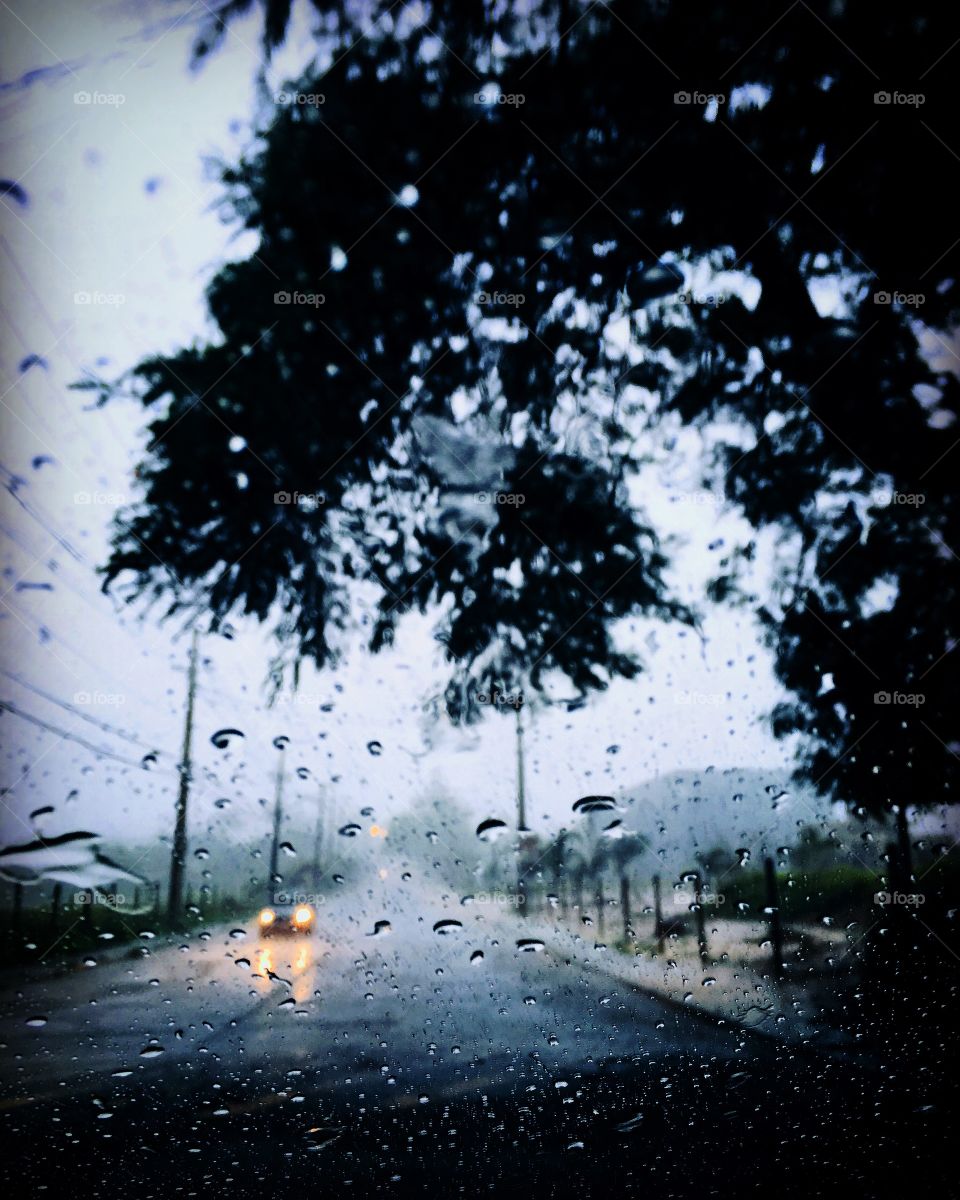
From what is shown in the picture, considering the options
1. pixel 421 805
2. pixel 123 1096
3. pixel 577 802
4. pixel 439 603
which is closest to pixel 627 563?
pixel 439 603

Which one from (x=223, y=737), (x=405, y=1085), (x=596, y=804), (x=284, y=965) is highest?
(x=223, y=737)

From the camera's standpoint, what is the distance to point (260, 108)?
1.89 meters

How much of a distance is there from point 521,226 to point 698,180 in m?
0.50
